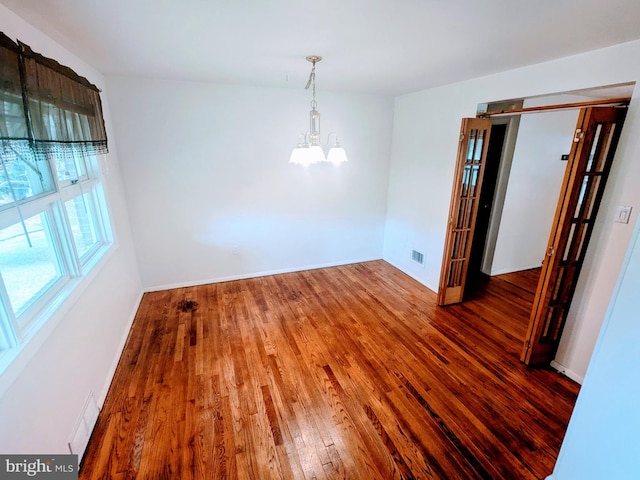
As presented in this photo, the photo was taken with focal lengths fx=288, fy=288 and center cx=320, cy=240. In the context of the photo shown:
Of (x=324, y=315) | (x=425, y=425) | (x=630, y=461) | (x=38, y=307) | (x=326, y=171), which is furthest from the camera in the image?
(x=326, y=171)

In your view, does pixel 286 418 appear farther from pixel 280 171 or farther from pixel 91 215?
pixel 280 171

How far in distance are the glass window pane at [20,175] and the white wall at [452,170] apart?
11.3 ft

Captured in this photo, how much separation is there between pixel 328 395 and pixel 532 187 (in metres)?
3.82

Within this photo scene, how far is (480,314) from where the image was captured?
3242mm

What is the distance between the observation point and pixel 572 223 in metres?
2.13

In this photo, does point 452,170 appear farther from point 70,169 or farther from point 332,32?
point 70,169

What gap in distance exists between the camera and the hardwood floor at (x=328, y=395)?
1701mm

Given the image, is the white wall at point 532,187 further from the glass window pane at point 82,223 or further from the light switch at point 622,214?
the glass window pane at point 82,223

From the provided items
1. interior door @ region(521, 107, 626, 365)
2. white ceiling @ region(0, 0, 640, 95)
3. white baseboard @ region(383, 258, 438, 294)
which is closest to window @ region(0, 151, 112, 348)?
white ceiling @ region(0, 0, 640, 95)

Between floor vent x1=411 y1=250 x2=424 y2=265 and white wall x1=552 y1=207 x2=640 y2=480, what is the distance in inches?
101

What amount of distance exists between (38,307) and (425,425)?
2429mm

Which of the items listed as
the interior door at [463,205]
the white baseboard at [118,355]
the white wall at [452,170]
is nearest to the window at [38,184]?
the white baseboard at [118,355]

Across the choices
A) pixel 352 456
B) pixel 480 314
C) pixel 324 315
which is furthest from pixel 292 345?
pixel 480 314

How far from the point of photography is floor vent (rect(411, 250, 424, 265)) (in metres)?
3.93
